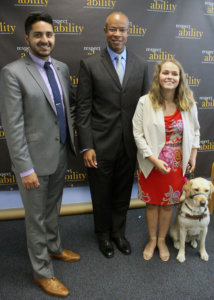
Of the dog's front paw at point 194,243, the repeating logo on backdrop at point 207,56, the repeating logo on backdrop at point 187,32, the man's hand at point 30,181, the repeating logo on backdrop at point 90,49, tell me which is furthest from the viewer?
the repeating logo on backdrop at point 207,56

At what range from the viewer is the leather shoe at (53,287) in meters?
1.87

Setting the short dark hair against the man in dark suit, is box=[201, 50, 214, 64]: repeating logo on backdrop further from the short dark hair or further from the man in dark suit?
the short dark hair

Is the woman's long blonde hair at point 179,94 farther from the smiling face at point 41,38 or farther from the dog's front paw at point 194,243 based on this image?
the dog's front paw at point 194,243

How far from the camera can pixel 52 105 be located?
1656mm

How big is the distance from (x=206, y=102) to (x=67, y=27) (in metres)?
1.62

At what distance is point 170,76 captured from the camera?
187 cm

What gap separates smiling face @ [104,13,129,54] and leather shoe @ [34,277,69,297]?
1721mm

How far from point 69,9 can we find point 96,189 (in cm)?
163

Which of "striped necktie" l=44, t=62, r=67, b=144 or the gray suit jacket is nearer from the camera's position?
the gray suit jacket

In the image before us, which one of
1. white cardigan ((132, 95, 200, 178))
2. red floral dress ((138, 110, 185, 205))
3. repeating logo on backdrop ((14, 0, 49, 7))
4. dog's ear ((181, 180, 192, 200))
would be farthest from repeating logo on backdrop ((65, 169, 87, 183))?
repeating logo on backdrop ((14, 0, 49, 7))

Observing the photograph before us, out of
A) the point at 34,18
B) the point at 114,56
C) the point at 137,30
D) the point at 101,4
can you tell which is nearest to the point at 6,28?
the point at 101,4

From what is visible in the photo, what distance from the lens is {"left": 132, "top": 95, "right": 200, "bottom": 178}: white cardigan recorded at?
1901 millimetres

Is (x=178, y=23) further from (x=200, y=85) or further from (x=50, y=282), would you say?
(x=50, y=282)

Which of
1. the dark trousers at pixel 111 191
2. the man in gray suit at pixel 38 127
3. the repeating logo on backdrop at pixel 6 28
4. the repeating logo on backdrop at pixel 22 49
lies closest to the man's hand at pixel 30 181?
the man in gray suit at pixel 38 127
